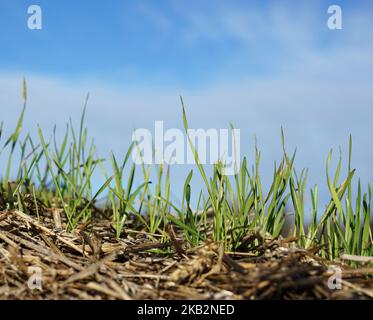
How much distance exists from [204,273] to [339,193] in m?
0.80

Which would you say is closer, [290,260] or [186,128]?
[290,260]

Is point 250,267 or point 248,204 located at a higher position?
point 248,204

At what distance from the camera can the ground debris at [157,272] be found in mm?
1575

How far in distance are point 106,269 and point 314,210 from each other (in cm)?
99

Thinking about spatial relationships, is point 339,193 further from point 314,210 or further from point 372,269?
point 372,269

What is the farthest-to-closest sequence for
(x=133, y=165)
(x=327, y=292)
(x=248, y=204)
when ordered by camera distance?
1. (x=133, y=165)
2. (x=248, y=204)
3. (x=327, y=292)

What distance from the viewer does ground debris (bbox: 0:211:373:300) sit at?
5.17ft

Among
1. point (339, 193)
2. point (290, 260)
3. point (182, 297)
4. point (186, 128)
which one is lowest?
point (182, 297)

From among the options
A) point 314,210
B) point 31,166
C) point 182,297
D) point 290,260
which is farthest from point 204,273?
point 31,166

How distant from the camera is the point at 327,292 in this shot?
62.1 inches

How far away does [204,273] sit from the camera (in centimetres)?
175

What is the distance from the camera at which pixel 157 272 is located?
6.03 ft

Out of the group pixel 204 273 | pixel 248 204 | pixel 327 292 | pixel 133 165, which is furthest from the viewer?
pixel 133 165

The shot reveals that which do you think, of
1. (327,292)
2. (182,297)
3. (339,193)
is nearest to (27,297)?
(182,297)
